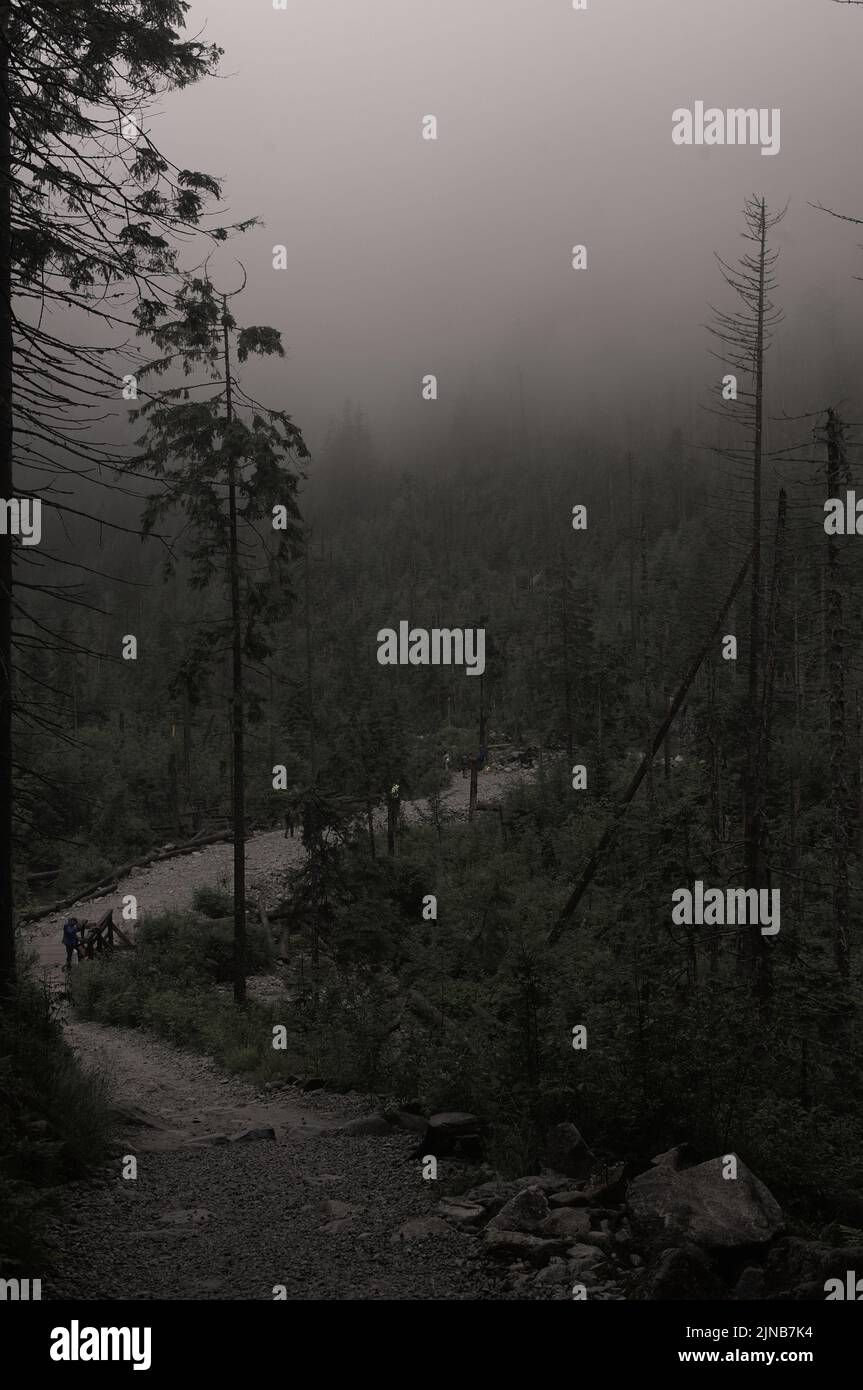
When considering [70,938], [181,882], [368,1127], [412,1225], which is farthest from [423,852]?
[412,1225]

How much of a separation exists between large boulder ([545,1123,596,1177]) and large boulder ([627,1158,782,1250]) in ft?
2.81

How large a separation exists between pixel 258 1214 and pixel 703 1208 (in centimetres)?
376

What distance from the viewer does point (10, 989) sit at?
31.2 feet

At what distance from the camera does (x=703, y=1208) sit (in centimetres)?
602

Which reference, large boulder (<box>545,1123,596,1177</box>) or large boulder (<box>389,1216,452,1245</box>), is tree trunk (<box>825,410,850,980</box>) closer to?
large boulder (<box>545,1123,596,1177</box>)

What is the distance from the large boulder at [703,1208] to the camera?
577 centimetres

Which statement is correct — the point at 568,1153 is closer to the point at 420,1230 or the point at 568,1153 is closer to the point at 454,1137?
the point at 454,1137

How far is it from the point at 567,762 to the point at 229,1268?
3736cm

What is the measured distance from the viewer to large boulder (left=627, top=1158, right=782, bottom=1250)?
5.77 m

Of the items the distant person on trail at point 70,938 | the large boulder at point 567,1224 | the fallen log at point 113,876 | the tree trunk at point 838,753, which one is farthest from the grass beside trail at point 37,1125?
the fallen log at point 113,876

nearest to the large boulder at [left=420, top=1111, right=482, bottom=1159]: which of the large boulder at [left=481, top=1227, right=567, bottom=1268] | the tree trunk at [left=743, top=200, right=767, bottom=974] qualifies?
the large boulder at [left=481, top=1227, right=567, bottom=1268]

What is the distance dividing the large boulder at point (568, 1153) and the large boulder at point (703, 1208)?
857mm

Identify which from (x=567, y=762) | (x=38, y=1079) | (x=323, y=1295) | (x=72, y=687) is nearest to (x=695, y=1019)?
A: (x=323, y=1295)
